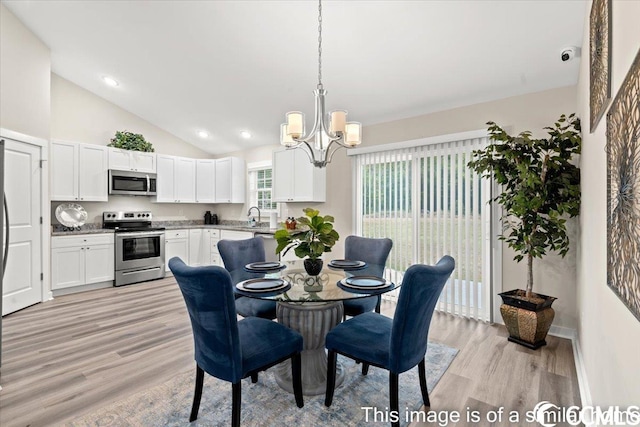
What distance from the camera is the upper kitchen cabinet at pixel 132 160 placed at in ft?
17.3

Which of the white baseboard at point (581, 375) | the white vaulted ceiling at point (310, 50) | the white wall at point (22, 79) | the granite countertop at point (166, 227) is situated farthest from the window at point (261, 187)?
the white baseboard at point (581, 375)

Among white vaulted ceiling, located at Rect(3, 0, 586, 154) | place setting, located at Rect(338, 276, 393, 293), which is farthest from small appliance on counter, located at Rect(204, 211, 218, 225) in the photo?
place setting, located at Rect(338, 276, 393, 293)

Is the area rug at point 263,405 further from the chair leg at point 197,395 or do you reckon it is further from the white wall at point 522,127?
the white wall at point 522,127

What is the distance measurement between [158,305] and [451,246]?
3658 mm

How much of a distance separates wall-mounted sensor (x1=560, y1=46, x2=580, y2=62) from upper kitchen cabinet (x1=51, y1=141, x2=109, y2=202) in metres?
5.93

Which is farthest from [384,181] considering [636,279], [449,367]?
[636,279]

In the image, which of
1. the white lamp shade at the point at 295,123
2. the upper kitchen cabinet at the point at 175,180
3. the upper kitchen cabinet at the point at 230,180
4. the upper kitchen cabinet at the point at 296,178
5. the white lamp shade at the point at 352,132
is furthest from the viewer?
the upper kitchen cabinet at the point at 230,180

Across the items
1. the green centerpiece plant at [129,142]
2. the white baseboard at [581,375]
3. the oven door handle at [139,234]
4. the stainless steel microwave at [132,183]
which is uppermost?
the green centerpiece plant at [129,142]

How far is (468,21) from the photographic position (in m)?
2.59

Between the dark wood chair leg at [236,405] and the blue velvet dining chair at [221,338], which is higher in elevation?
the blue velvet dining chair at [221,338]

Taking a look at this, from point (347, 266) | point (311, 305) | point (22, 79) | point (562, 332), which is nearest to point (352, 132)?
point (347, 266)

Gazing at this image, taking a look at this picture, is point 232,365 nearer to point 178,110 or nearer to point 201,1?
point 201,1

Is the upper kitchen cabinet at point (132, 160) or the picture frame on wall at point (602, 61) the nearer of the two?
the picture frame on wall at point (602, 61)

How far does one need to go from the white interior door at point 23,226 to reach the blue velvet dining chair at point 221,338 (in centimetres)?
326
